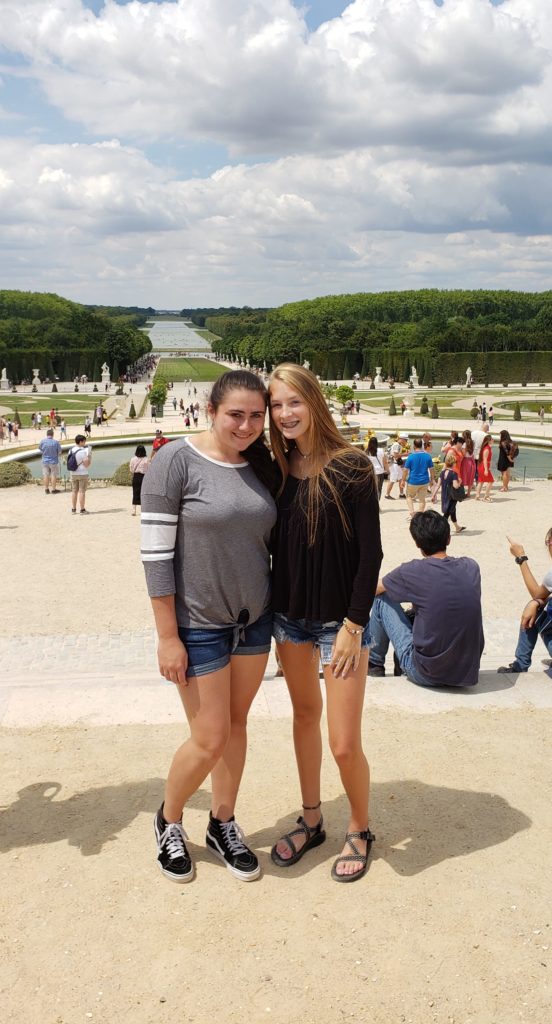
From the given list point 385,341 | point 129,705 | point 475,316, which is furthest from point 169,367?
point 129,705

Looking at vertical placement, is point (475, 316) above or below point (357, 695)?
above

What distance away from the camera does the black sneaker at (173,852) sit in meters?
3.56

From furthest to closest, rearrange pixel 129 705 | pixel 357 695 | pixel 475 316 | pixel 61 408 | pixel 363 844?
pixel 475 316 < pixel 61 408 < pixel 129 705 < pixel 363 844 < pixel 357 695

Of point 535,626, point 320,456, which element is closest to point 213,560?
point 320,456

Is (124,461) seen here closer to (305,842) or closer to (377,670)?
(377,670)

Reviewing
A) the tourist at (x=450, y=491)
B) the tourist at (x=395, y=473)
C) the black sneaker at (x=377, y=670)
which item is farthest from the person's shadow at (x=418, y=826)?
the tourist at (x=395, y=473)

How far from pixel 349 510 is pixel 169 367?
10808cm

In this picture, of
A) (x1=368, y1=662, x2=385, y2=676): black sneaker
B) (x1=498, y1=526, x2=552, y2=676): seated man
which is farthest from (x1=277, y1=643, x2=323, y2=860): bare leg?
(x1=498, y1=526, x2=552, y2=676): seated man

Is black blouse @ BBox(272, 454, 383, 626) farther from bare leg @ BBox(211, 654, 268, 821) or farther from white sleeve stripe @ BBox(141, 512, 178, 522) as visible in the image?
white sleeve stripe @ BBox(141, 512, 178, 522)

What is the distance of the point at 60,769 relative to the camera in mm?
4602

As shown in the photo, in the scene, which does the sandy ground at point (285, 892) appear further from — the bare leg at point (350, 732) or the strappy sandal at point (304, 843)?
the bare leg at point (350, 732)

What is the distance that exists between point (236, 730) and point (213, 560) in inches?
33.4

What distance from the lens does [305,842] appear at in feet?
12.3

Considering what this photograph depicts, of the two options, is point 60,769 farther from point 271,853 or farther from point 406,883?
point 406,883
